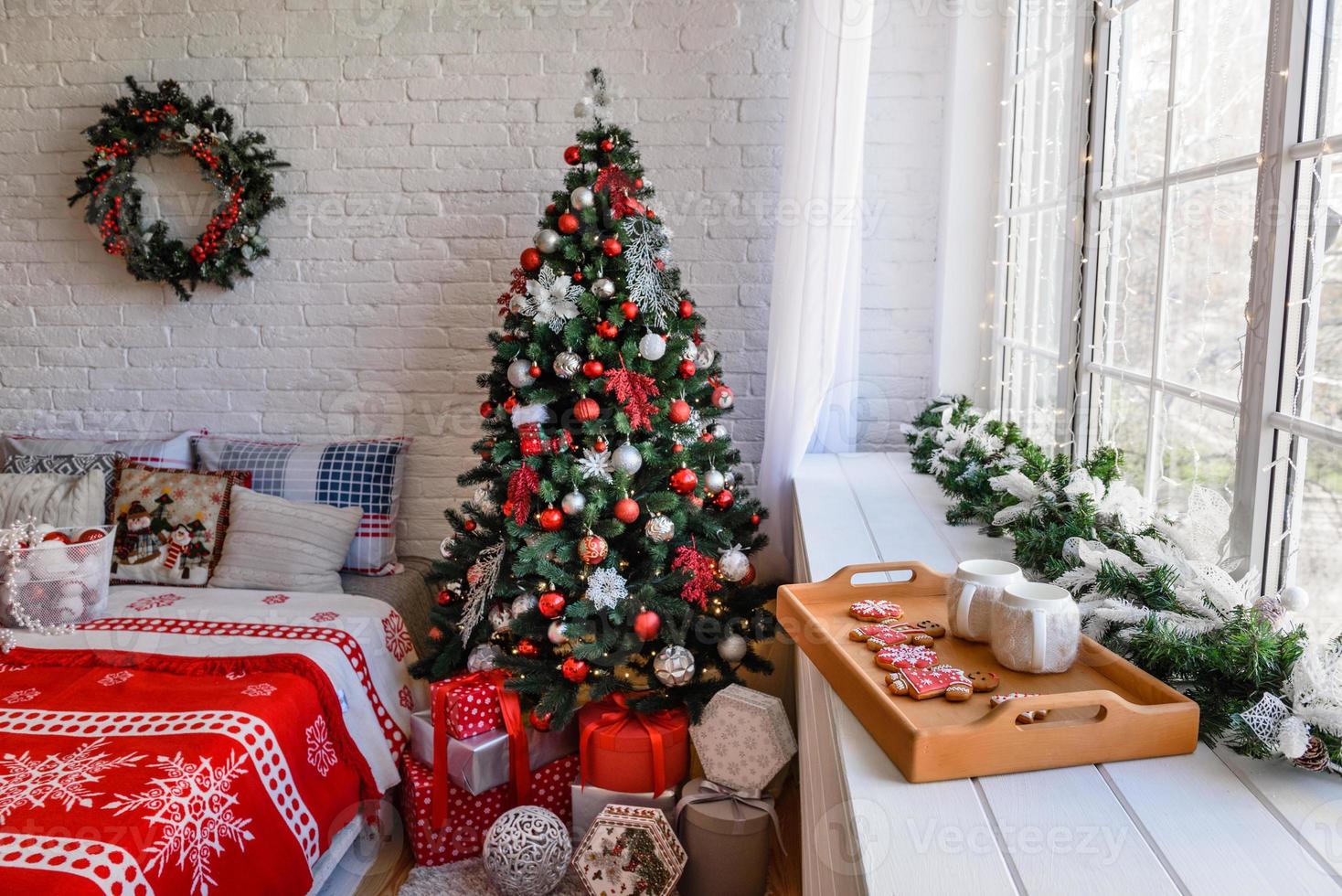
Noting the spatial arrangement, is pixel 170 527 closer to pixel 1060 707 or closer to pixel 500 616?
pixel 500 616

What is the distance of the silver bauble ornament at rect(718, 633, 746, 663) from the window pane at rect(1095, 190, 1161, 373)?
100 centimetres

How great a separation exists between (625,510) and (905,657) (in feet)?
3.72

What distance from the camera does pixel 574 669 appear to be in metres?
2.11

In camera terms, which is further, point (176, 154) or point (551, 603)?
point (176, 154)

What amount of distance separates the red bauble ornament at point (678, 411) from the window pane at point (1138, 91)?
37.8 inches

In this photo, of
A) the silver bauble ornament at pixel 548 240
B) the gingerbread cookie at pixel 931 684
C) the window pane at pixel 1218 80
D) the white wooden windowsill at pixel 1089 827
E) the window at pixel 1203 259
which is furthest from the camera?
the silver bauble ornament at pixel 548 240

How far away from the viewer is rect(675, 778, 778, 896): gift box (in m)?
1.99

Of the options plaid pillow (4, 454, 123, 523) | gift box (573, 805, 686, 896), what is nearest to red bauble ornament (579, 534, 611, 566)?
gift box (573, 805, 686, 896)

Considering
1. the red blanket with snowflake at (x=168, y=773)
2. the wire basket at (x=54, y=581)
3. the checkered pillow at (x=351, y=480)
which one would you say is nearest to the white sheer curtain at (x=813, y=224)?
the checkered pillow at (x=351, y=480)

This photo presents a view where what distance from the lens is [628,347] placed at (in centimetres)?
213

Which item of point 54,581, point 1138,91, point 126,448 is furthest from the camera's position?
point 126,448

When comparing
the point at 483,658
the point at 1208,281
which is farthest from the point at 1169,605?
the point at 483,658

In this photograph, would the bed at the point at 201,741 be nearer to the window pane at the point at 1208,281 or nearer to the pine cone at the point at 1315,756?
the pine cone at the point at 1315,756

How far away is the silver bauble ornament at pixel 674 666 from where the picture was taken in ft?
6.97
